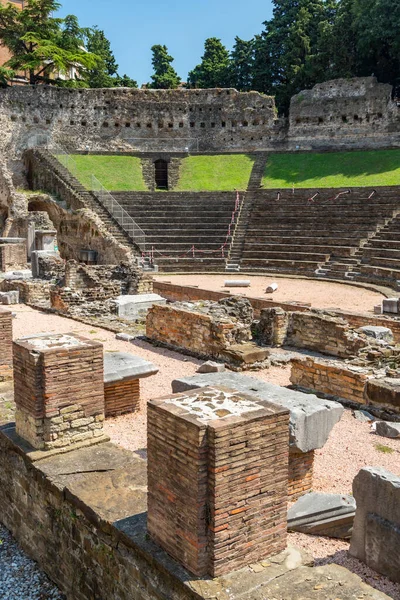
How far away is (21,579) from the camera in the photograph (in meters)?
5.91

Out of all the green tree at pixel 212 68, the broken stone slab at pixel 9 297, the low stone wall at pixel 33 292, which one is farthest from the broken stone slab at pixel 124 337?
the green tree at pixel 212 68

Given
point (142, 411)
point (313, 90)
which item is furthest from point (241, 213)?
point (142, 411)

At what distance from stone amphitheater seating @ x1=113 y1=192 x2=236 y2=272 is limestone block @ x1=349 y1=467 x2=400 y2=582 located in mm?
22264

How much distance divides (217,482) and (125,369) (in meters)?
4.49

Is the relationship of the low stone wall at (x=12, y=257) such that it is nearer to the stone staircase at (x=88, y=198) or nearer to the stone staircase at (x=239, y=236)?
the stone staircase at (x=88, y=198)

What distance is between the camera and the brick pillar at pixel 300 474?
580cm

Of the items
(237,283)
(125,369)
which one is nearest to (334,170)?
(237,283)

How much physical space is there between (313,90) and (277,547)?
40.0 m

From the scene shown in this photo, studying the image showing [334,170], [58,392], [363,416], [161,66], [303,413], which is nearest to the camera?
[303,413]

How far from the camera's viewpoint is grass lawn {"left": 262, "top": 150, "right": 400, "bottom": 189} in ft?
102

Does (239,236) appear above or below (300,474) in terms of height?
above

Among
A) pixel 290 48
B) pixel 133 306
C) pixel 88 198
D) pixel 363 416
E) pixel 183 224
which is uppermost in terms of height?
pixel 290 48

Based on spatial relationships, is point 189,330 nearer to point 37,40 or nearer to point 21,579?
point 21,579

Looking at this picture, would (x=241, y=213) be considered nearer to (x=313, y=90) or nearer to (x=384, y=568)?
(x=313, y=90)
